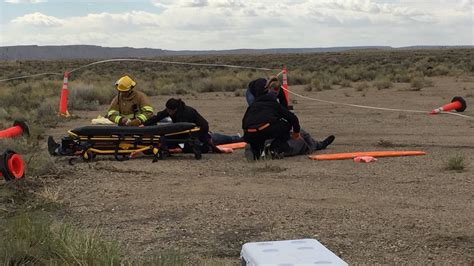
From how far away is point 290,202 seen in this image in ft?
21.6

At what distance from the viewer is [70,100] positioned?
66.9 ft

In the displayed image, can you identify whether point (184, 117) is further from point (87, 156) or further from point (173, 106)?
point (87, 156)

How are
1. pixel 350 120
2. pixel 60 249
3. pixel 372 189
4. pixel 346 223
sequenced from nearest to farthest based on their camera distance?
pixel 60 249
pixel 346 223
pixel 372 189
pixel 350 120

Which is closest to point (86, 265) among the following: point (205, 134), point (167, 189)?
point (167, 189)

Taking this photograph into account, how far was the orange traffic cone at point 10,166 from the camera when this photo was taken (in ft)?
23.5

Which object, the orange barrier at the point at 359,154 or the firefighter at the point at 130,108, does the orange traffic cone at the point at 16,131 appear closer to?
the firefighter at the point at 130,108

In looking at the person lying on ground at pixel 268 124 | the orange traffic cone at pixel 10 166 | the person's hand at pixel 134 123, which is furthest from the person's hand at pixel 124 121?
the orange traffic cone at pixel 10 166

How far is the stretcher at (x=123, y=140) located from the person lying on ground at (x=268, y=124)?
0.91m

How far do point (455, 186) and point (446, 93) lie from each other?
1617 cm

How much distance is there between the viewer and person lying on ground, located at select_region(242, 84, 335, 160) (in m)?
9.28

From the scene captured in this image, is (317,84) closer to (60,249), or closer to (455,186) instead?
(455,186)

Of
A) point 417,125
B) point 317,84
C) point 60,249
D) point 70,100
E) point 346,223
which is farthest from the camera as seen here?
point 317,84

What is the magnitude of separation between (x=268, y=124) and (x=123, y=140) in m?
2.22

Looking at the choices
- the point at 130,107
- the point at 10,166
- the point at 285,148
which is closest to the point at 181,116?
the point at 130,107
